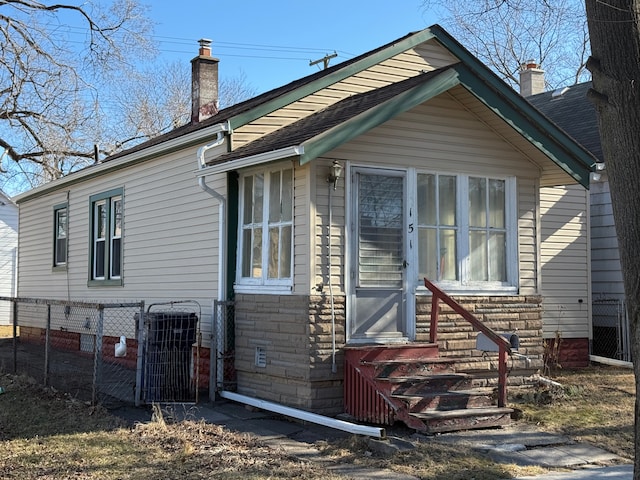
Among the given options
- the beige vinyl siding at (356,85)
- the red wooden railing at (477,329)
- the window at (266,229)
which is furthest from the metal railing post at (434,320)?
the beige vinyl siding at (356,85)

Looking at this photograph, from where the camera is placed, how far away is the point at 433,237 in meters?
9.69

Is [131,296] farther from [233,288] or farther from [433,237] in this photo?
[433,237]

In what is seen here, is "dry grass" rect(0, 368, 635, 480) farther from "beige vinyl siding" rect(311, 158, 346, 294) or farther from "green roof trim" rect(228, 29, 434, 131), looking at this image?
"green roof trim" rect(228, 29, 434, 131)

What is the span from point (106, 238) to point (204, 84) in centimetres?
357

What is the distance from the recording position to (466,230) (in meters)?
9.88

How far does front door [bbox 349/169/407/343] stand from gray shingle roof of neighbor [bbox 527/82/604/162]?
608 cm

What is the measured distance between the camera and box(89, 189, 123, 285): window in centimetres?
1385

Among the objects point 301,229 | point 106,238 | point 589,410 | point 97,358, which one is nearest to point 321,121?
point 301,229

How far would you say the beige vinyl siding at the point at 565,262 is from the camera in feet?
42.7

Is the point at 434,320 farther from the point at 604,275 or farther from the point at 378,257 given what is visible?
the point at 604,275

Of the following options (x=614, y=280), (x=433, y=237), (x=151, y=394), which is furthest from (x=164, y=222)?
(x=614, y=280)

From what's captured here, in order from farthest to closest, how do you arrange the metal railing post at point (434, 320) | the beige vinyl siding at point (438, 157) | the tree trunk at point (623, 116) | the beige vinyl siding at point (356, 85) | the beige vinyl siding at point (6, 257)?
the beige vinyl siding at point (6, 257) < the beige vinyl siding at point (356, 85) < the metal railing post at point (434, 320) < the beige vinyl siding at point (438, 157) < the tree trunk at point (623, 116)

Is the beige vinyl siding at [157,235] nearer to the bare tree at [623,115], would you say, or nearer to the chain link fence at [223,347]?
the chain link fence at [223,347]

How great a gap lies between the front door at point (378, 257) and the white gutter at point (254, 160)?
114cm
